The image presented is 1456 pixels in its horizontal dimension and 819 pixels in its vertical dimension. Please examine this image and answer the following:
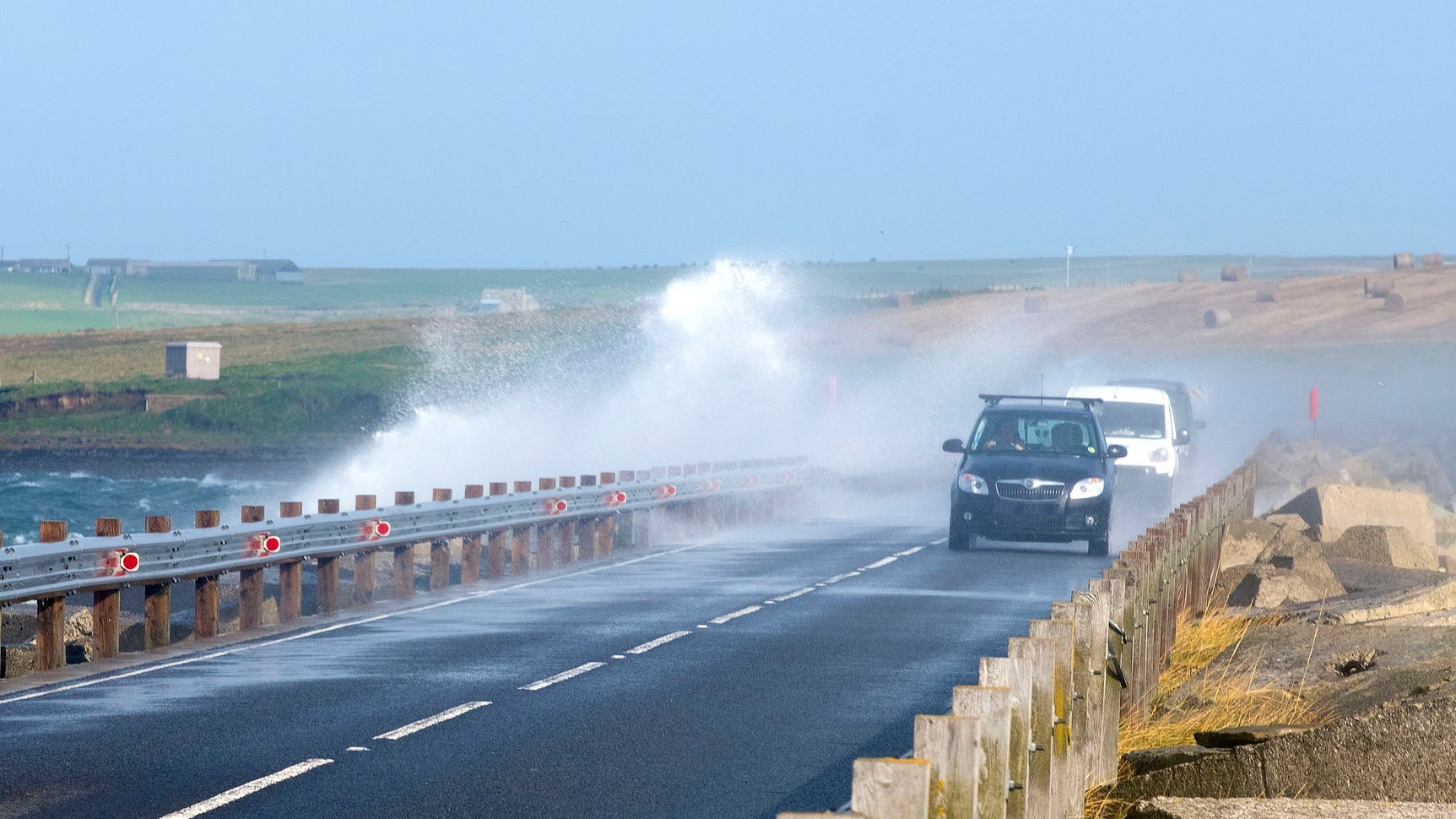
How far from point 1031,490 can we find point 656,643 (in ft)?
31.8

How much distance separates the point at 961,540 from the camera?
24.7m

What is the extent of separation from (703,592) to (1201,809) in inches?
470

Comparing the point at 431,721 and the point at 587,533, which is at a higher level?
the point at 431,721

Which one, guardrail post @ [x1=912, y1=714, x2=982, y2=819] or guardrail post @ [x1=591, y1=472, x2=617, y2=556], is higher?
guardrail post @ [x1=912, y1=714, x2=982, y2=819]

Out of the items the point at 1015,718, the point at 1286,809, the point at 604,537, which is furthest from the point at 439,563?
the point at 1015,718

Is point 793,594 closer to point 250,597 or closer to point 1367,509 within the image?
point 250,597

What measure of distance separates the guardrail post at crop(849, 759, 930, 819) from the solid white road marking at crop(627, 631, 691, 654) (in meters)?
10.1

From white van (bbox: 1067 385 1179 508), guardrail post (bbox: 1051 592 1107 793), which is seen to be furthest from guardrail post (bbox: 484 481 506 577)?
guardrail post (bbox: 1051 592 1107 793)

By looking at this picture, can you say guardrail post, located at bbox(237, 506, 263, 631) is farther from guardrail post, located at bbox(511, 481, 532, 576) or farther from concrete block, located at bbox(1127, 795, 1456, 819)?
concrete block, located at bbox(1127, 795, 1456, 819)

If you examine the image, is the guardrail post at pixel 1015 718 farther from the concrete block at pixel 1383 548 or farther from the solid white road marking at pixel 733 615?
the concrete block at pixel 1383 548

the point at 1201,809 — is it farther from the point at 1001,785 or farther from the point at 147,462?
the point at 147,462

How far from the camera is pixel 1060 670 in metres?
7.52

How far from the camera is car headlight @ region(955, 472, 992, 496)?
23.9 meters

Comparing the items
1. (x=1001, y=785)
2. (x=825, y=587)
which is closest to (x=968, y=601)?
(x=825, y=587)
